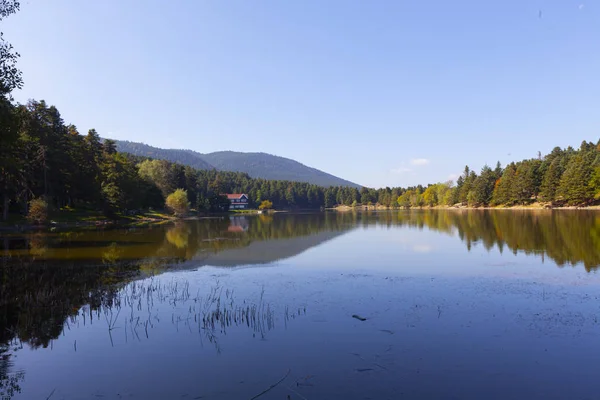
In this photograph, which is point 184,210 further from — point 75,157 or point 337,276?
point 337,276

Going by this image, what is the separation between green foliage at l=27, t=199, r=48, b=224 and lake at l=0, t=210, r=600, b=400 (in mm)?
34026

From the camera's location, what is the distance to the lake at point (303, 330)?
976 centimetres

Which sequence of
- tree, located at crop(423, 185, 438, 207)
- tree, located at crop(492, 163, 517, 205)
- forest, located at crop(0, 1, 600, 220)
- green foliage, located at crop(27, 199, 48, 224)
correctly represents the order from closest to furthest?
1. forest, located at crop(0, 1, 600, 220)
2. green foliage, located at crop(27, 199, 48, 224)
3. tree, located at crop(492, 163, 517, 205)
4. tree, located at crop(423, 185, 438, 207)

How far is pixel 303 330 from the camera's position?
45.4 feet

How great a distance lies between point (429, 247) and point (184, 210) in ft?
271

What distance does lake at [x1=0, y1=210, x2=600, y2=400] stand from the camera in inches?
384

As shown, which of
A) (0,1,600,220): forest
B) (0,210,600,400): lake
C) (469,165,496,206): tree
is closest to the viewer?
(0,210,600,400): lake

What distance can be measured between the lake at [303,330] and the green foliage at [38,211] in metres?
34.0

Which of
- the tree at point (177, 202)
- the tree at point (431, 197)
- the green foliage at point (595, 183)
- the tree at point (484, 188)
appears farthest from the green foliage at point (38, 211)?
the tree at point (431, 197)

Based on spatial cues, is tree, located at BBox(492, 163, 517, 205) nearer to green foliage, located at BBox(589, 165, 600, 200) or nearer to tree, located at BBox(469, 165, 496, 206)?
tree, located at BBox(469, 165, 496, 206)

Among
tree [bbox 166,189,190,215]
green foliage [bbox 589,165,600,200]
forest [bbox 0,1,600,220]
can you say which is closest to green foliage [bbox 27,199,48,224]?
forest [bbox 0,1,600,220]

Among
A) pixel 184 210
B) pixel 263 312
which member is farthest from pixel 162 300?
pixel 184 210

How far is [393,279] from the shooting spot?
23031mm

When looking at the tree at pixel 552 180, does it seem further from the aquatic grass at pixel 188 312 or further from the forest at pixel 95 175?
the aquatic grass at pixel 188 312
